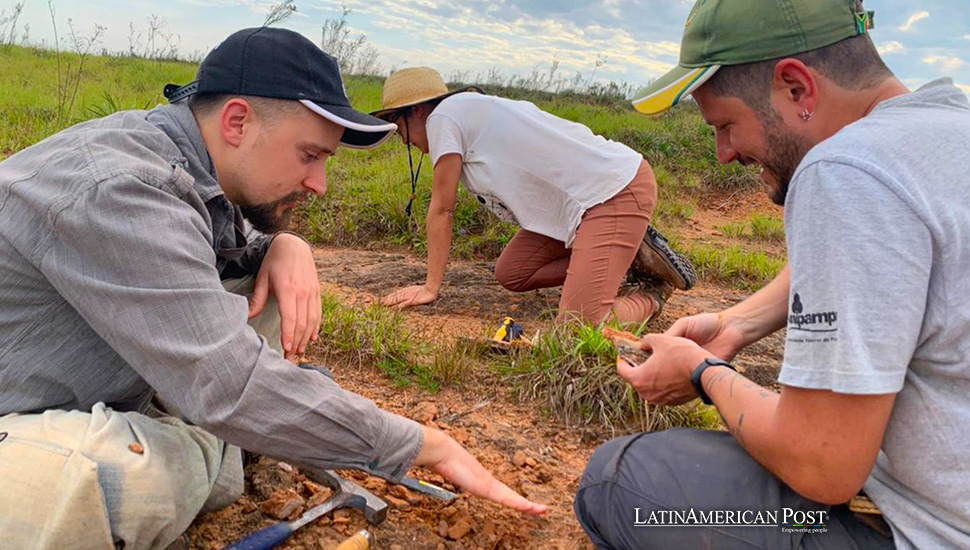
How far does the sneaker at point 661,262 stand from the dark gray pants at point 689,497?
95.5 inches

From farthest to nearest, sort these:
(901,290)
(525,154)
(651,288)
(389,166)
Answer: (389,166), (651,288), (525,154), (901,290)

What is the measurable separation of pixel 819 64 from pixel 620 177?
2232 mm

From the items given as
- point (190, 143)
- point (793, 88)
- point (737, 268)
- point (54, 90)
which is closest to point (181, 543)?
point (190, 143)

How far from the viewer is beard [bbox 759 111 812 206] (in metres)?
1.64

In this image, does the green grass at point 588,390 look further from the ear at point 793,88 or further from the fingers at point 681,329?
the ear at point 793,88

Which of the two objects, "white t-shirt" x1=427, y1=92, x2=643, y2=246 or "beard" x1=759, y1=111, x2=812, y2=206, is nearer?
"beard" x1=759, y1=111, x2=812, y2=206

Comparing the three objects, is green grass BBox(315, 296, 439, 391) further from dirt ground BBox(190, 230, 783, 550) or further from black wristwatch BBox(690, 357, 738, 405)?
black wristwatch BBox(690, 357, 738, 405)

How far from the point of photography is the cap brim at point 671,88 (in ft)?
5.58

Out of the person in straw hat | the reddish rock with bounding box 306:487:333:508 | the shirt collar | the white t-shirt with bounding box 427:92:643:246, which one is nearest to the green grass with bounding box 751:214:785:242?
the person in straw hat

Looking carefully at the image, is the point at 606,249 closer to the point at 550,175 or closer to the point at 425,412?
the point at 550,175

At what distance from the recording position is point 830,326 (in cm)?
130

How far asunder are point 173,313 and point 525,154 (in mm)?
2545

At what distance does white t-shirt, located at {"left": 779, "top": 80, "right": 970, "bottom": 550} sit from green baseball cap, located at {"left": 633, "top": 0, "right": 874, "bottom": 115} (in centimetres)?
26

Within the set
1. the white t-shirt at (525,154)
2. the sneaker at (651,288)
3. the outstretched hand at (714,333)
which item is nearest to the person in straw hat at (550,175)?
the white t-shirt at (525,154)
